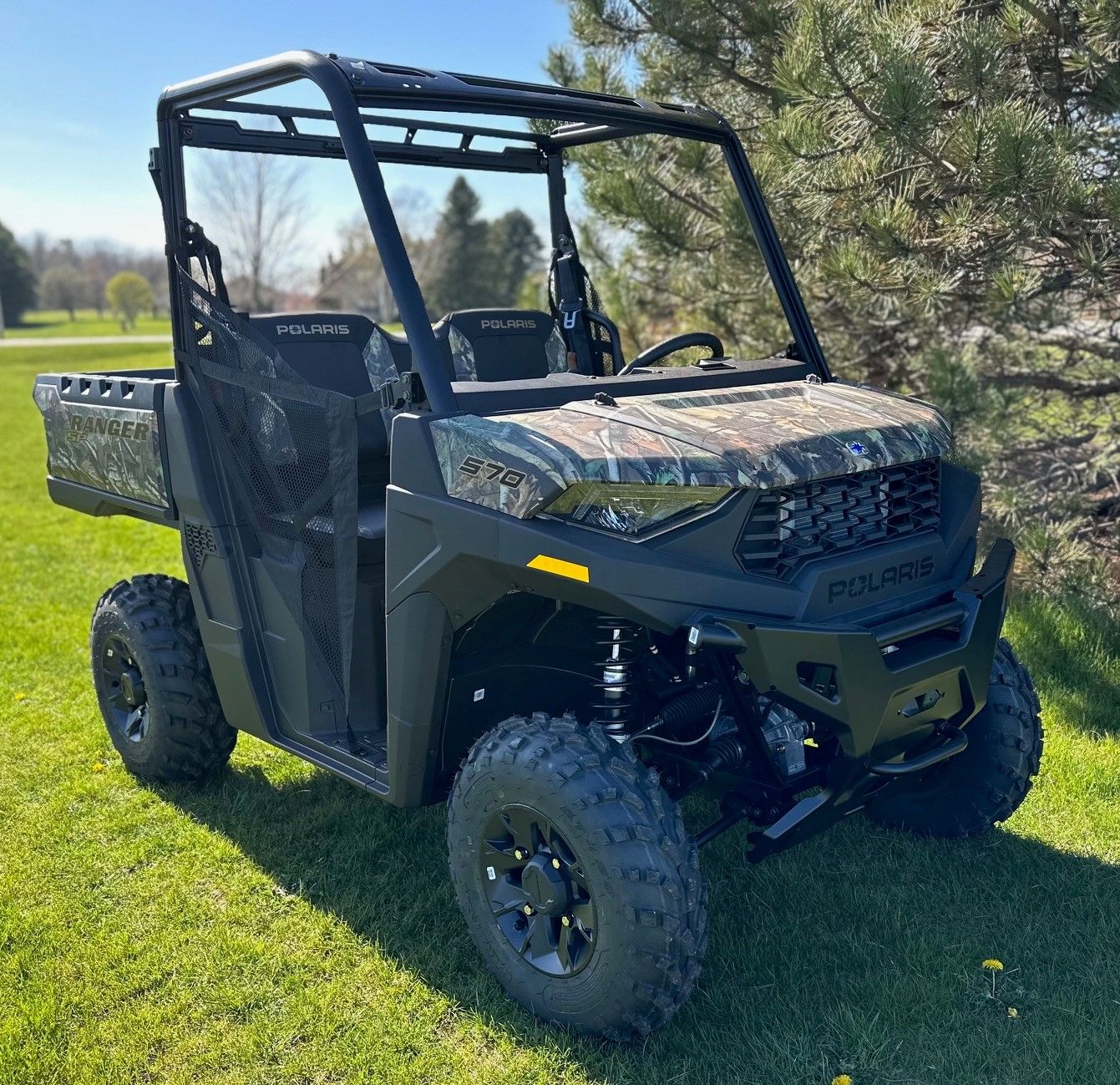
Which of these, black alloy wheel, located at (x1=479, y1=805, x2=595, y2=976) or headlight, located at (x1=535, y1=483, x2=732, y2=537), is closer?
headlight, located at (x1=535, y1=483, x2=732, y2=537)

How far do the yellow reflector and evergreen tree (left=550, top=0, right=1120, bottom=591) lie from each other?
8.93 feet

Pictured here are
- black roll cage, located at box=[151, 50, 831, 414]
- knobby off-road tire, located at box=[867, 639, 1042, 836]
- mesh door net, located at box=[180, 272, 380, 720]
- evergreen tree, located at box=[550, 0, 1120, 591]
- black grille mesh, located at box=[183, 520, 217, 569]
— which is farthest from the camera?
evergreen tree, located at box=[550, 0, 1120, 591]

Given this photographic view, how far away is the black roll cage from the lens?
2.79 metres

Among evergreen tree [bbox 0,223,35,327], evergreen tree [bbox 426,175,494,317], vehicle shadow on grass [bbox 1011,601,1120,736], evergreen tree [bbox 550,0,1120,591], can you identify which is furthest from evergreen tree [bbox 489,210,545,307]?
vehicle shadow on grass [bbox 1011,601,1120,736]

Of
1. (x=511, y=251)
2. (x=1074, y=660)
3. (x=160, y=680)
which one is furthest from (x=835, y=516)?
(x=511, y=251)

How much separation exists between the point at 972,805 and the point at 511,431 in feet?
6.37

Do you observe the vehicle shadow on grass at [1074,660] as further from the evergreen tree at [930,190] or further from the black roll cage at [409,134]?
the black roll cage at [409,134]

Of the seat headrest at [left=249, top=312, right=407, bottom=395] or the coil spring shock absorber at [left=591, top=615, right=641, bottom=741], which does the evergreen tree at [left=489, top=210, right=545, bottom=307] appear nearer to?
the seat headrest at [left=249, top=312, right=407, bottom=395]

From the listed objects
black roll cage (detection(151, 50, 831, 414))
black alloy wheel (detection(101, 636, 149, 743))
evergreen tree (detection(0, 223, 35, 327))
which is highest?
A: black roll cage (detection(151, 50, 831, 414))

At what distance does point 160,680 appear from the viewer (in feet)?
12.8

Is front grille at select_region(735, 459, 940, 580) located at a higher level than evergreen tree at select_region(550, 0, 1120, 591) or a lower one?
lower

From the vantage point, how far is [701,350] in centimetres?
491

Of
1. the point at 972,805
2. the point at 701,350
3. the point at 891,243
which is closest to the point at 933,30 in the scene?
the point at 891,243

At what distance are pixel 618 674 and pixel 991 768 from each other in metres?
1.33
